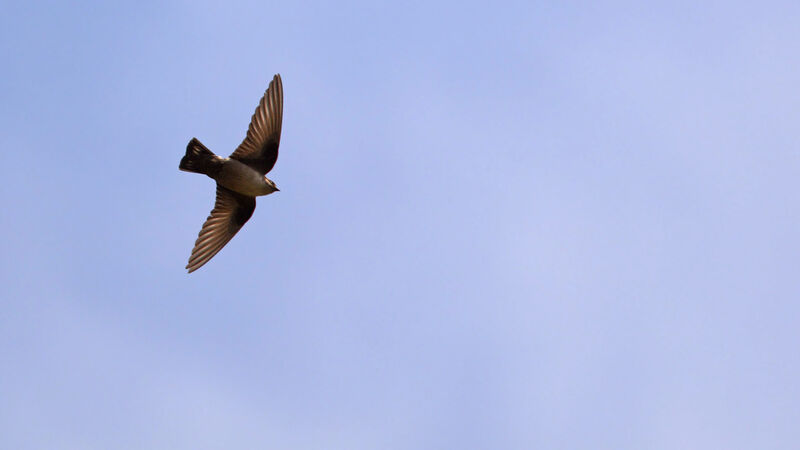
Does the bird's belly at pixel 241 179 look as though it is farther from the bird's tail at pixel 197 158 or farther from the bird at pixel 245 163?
the bird's tail at pixel 197 158

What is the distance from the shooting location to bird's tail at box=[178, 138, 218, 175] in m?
12.4

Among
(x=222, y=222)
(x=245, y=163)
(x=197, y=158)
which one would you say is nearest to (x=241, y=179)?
(x=245, y=163)

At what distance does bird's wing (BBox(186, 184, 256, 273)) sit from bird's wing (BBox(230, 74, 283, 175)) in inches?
30.2

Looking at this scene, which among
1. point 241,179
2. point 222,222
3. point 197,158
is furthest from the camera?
point 222,222

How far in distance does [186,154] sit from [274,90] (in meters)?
1.56

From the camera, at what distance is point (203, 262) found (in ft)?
43.9

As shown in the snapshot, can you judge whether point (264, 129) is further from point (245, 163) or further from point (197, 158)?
point (197, 158)

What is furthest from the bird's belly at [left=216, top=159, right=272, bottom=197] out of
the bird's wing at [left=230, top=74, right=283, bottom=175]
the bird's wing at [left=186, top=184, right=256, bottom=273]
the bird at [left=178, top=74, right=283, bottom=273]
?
the bird's wing at [left=186, top=184, right=256, bottom=273]

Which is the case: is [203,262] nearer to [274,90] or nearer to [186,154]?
[186,154]

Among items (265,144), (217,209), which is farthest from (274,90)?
(217,209)

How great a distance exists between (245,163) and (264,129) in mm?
558

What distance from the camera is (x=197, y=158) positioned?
1250 centimetres

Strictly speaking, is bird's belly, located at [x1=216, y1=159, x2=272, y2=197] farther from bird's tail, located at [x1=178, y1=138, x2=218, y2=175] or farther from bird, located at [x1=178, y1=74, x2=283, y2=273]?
bird's tail, located at [x1=178, y1=138, x2=218, y2=175]

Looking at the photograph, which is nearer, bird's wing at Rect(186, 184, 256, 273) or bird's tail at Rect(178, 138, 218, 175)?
bird's tail at Rect(178, 138, 218, 175)
